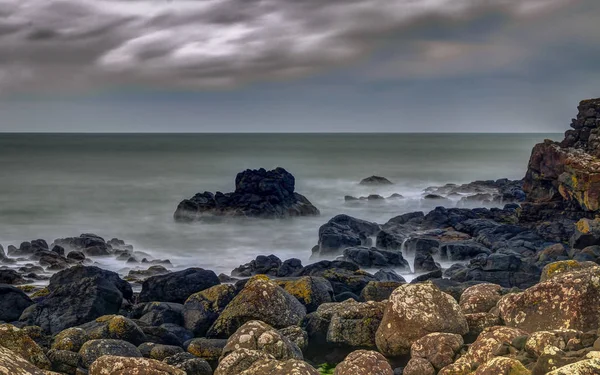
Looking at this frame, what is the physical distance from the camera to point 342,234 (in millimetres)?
27969

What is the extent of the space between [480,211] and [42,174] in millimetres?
62135

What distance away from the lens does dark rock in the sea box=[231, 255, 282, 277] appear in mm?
23156

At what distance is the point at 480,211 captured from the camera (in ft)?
109

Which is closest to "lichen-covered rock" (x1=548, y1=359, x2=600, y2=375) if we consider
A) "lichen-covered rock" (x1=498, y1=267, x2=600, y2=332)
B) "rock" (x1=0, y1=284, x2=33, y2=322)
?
"lichen-covered rock" (x1=498, y1=267, x2=600, y2=332)

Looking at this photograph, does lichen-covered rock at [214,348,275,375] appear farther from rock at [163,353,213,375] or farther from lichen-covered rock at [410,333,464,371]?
lichen-covered rock at [410,333,464,371]

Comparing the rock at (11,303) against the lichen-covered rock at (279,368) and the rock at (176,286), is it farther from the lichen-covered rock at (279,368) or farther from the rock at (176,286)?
the lichen-covered rock at (279,368)

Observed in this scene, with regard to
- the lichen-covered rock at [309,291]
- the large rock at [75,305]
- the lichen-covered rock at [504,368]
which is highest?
the lichen-covered rock at [504,368]

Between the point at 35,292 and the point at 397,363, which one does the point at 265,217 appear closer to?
the point at 35,292

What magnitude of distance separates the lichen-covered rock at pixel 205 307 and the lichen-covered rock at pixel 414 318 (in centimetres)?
442

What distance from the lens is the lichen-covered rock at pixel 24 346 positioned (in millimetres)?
10406

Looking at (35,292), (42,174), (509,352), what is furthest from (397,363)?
(42,174)

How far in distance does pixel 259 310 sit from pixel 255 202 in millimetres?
26883

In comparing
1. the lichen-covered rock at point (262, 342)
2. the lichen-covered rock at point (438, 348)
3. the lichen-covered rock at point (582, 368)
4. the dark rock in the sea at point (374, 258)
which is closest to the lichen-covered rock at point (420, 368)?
the lichen-covered rock at point (438, 348)

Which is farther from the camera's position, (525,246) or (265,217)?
(265,217)
